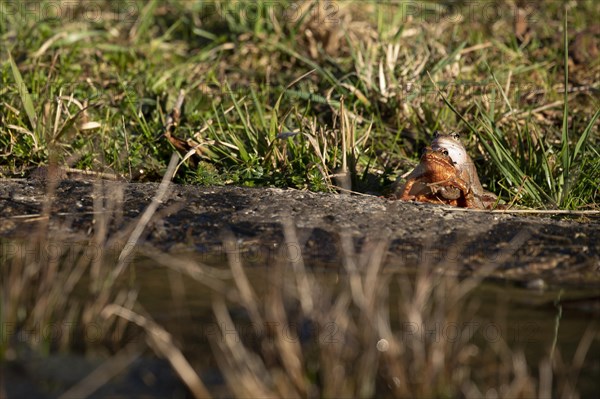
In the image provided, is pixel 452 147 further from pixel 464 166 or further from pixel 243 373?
pixel 243 373

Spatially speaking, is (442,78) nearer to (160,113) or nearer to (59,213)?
(160,113)

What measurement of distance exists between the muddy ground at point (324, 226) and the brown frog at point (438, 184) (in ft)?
0.89

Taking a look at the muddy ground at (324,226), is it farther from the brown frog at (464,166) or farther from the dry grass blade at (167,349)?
the dry grass blade at (167,349)

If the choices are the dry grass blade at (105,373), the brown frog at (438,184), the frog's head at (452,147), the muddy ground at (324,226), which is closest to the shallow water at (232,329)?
the dry grass blade at (105,373)

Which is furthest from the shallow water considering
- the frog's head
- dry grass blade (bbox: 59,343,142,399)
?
the frog's head

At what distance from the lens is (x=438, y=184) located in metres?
4.07

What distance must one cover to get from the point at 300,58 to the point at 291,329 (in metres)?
3.30

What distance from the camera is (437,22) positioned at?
6.38 m

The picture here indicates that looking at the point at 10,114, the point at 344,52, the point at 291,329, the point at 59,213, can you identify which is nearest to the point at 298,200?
the point at 59,213

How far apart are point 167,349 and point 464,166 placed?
2.39 m

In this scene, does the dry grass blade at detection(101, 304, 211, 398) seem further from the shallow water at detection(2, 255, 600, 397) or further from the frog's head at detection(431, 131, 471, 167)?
the frog's head at detection(431, 131, 471, 167)

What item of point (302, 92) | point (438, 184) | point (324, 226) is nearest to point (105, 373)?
point (324, 226)

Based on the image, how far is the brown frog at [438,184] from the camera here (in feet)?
13.4

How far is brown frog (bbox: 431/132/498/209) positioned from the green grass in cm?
11
